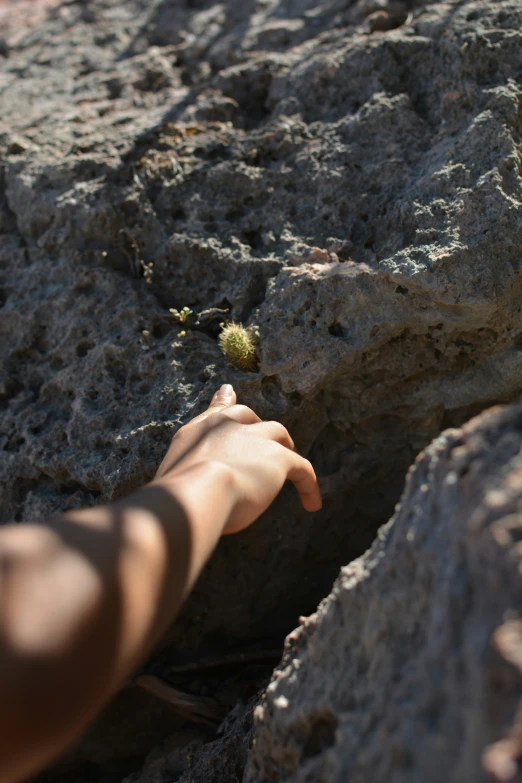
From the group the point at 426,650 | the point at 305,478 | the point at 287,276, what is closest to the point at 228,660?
the point at 305,478

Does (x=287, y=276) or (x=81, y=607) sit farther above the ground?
(x=81, y=607)

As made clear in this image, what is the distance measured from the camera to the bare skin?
45.1 inches

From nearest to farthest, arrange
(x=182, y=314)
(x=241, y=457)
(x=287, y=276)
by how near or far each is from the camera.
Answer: (x=241, y=457) → (x=287, y=276) → (x=182, y=314)

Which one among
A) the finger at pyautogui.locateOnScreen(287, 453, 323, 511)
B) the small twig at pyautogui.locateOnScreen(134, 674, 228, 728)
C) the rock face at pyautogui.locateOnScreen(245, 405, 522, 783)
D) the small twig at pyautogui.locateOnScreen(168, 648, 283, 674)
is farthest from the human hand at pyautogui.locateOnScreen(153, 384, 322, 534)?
the small twig at pyautogui.locateOnScreen(134, 674, 228, 728)

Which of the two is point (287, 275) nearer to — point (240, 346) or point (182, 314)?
point (240, 346)

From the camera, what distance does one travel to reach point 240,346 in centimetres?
269

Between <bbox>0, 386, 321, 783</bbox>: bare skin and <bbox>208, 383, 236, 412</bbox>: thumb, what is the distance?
766 mm

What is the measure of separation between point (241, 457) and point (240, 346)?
2.78 ft

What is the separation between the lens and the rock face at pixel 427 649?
1.10m

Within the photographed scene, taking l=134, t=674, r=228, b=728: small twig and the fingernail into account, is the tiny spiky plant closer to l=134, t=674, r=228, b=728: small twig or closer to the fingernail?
the fingernail

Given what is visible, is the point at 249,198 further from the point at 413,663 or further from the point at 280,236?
the point at 413,663

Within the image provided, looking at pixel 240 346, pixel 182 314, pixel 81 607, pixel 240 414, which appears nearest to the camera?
pixel 81 607

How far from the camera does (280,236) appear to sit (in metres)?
2.99

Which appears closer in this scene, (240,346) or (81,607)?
(81,607)
